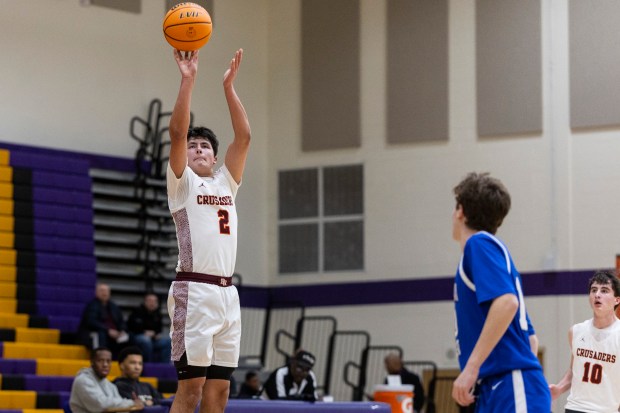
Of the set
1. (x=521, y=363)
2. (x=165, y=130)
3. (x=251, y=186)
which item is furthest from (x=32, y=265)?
(x=521, y=363)

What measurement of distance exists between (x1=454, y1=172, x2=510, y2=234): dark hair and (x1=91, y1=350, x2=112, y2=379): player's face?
345 inches

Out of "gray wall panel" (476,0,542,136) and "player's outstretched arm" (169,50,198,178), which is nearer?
"player's outstretched arm" (169,50,198,178)

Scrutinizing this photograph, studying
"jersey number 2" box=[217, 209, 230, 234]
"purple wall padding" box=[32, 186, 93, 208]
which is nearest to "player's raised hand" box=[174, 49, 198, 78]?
"jersey number 2" box=[217, 209, 230, 234]

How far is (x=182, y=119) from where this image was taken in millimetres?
7109

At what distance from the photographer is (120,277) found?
64.4 ft

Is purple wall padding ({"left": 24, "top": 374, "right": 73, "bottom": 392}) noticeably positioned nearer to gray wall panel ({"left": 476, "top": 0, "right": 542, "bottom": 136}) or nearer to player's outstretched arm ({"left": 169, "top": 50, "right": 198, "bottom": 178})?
gray wall panel ({"left": 476, "top": 0, "right": 542, "bottom": 136})

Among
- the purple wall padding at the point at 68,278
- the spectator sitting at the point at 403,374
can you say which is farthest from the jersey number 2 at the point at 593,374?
the purple wall padding at the point at 68,278

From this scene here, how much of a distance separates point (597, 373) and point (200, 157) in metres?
4.46

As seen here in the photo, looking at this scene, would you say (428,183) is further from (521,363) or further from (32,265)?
(521,363)

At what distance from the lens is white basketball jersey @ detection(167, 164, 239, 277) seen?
24.0 feet

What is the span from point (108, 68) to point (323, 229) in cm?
470

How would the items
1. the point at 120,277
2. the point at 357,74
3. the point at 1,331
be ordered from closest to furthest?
the point at 1,331, the point at 120,277, the point at 357,74

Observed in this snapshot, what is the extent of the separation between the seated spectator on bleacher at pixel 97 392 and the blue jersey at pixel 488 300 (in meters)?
7.72

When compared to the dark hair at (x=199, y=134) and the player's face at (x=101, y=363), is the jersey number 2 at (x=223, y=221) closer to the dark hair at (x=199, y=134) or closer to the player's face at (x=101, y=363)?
the dark hair at (x=199, y=134)
